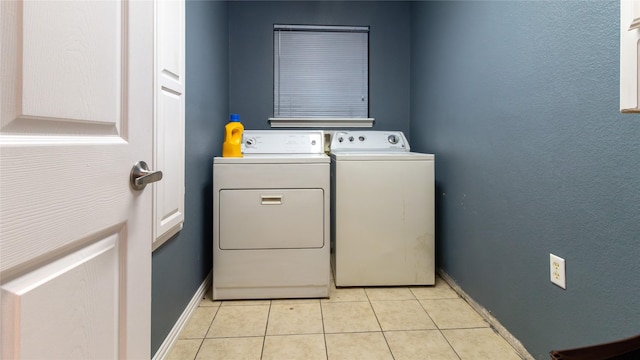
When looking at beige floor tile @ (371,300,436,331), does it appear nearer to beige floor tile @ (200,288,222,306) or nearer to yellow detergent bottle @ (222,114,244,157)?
beige floor tile @ (200,288,222,306)

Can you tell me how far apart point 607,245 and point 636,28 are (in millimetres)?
688

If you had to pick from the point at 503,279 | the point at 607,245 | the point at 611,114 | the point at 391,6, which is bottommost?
the point at 503,279

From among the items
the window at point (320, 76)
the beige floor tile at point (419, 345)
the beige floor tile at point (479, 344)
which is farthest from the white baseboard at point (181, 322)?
the window at point (320, 76)

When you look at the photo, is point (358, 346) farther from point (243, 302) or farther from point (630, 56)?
point (630, 56)

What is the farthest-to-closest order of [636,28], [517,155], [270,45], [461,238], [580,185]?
[270,45] < [461,238] < [517,155] < [580,185] < [636,28]

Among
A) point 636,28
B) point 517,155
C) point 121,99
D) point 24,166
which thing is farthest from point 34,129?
point 517,155

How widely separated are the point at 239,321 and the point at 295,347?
386 mm

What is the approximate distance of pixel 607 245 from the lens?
95cm

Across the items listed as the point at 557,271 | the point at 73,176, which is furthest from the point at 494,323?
the point at 73,176

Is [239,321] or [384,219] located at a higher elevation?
[384,219]

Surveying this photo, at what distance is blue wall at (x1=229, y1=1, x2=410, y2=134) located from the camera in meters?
2.59

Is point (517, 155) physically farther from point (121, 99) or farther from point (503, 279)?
point (121, 99)

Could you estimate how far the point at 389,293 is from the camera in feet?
6.45

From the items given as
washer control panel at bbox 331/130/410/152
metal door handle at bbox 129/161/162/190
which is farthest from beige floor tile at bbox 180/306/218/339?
washer control panel at bbox 331/130/410/152
